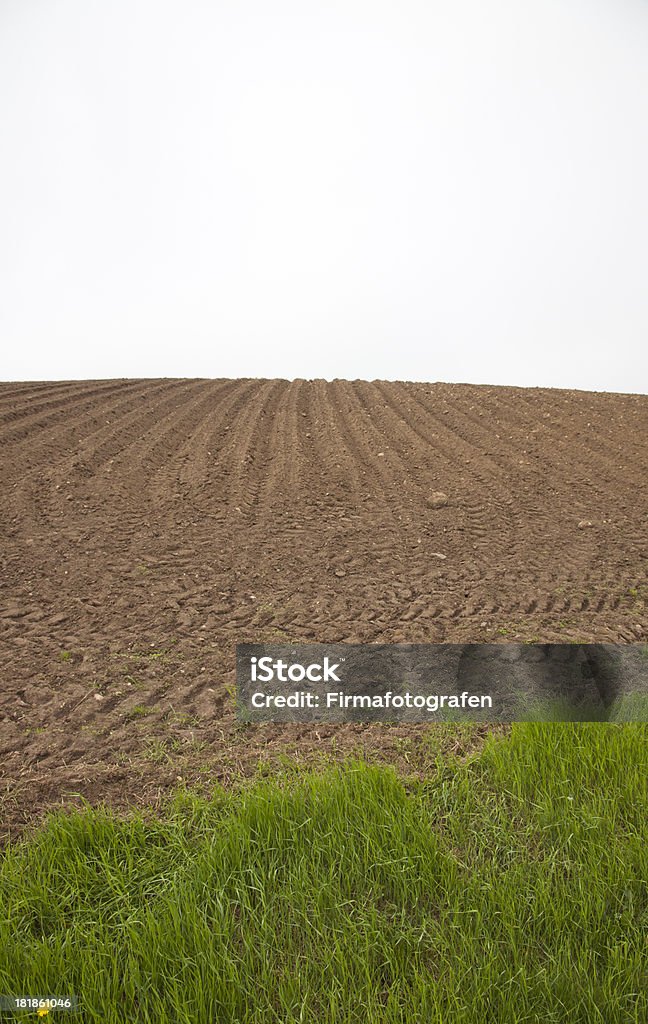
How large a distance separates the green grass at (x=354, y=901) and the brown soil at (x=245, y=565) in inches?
12.2

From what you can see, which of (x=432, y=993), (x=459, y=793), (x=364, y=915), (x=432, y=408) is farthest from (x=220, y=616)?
(x=432, y=408)

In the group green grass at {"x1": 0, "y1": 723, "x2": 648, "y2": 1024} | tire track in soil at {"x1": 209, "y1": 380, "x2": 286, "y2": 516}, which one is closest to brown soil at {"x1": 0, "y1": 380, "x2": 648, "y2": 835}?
tire track in soil at {"x1": 209, "y1": 380, "x2": 286, "y2": 516}

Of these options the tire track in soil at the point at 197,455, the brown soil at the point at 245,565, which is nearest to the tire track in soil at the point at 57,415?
the brown soil at the point at 245,565

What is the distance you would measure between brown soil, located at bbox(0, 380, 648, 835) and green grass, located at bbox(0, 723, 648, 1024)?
310 mm

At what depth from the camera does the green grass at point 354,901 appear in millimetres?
1713

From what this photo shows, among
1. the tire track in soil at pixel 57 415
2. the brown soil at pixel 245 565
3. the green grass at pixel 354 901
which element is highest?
the tire track in soil at pixel 57 415

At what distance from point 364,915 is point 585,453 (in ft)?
23.1

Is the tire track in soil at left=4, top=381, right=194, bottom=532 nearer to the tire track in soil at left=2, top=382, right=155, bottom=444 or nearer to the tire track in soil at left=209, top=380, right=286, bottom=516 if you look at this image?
the tire track in soil at left=2, top=382, right=155, bottom=444

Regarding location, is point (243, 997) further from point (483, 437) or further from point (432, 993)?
point (483, 437)

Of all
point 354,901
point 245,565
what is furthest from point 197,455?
point 354,901

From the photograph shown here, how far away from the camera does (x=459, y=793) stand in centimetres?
254

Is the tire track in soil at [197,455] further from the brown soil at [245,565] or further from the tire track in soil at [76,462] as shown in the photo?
the tire track in soil at [76,462]

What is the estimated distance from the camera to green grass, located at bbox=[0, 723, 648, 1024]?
1713 mm

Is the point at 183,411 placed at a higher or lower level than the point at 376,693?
higher
